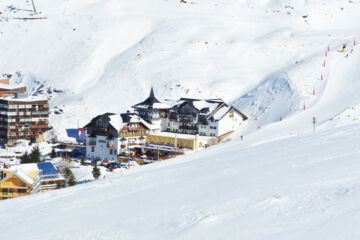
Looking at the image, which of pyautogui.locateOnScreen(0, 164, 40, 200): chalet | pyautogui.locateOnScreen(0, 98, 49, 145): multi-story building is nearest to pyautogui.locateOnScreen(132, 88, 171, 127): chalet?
pyautogui.locateOnScreen(0, 98, 49, 145): multi-story building

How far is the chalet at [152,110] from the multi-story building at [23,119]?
1314cm

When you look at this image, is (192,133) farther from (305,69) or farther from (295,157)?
(295,157)

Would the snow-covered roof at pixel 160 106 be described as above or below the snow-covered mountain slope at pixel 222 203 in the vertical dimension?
above

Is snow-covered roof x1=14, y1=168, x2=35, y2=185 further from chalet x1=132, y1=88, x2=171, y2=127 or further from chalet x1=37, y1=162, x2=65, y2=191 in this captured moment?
chalet x1=132, y1=88, x2=171, y2=127

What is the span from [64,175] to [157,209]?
3143 cm

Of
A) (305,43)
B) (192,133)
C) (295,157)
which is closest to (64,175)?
(192,133)

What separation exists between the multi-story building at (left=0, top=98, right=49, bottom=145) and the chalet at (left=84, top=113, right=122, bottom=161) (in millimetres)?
10919

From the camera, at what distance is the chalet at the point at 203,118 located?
6159 centimetres

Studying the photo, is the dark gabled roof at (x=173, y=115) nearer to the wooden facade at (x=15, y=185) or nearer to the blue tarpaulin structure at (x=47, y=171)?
the blue tarpaulin structure at (x=47, y=171)

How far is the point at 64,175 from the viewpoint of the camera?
159ft

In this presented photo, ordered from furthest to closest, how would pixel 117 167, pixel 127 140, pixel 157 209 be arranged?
pixel 127 140, pixel 117 167, pixel 157 209

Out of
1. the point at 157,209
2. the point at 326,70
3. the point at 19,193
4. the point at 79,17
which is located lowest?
the point at 19,193

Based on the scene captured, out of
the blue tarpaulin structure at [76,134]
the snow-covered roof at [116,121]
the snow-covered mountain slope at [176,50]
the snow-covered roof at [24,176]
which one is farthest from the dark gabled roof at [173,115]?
the snow-covered roof at [24,176]

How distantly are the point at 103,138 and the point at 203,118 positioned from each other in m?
11.3
